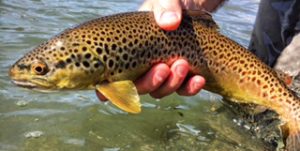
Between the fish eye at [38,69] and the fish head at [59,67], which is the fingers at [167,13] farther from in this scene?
the fish eye at [38,69]

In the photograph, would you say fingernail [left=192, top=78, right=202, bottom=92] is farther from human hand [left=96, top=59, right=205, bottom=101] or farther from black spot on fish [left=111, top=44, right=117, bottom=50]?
black spot on fish [left=111, top=44, right=117, bottom=50]

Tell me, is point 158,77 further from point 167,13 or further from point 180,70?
point 167,13

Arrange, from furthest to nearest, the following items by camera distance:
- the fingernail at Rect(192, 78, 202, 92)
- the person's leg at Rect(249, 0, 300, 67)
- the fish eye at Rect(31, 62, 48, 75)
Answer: the person's leg at Rect(249, 0, 300, 67), the fingernail at Rect(192, 78, 202, 92), the fish eye at Rect(31, 62, 48, 75)

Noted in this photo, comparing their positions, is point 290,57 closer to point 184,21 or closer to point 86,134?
point 184,21

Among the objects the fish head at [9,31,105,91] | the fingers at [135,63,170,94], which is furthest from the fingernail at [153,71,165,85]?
the fish head at [9,31,105,91]

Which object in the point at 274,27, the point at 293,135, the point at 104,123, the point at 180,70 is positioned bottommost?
the point at 104,123

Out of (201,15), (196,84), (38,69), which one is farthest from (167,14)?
(38,69)

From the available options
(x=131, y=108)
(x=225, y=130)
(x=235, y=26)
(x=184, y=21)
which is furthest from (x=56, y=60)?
(x=235, y=26)
